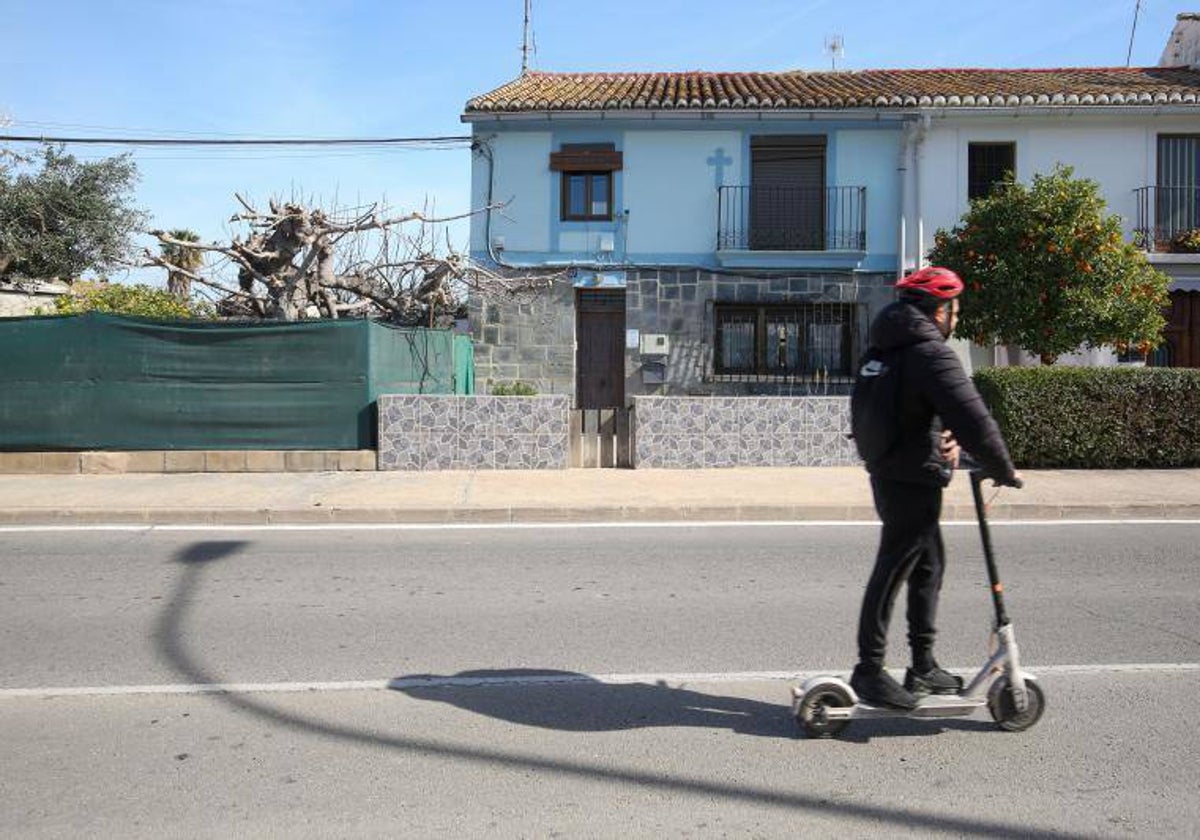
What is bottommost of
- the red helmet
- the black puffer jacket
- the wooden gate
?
the wooden gate

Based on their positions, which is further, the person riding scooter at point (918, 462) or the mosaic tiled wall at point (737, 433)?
the mosaic tiled wall at point (737, 433)

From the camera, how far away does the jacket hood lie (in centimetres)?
388

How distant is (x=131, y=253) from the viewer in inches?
927

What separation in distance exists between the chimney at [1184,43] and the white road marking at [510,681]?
19284 millimetres

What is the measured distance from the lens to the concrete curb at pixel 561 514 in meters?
9.62

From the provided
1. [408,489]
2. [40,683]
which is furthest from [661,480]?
[40,683]

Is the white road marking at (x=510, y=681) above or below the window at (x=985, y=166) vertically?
below

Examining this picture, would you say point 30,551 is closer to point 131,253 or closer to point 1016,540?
point 1016,540

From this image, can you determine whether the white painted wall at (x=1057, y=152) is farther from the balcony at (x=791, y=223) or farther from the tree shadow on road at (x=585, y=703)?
the tree shadow on road at (x=585, y=703)

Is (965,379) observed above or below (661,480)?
above

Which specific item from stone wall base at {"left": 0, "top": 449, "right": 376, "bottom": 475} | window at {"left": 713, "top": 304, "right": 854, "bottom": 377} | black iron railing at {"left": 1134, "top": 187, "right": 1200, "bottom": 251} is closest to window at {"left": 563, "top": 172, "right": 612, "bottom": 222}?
window at {"left": 713, "top": 304, "right": 854, "bottom": 377}

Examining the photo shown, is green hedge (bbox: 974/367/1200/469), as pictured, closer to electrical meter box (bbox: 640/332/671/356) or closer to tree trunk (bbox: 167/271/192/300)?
electrical meter box (bbox: 640/332/671/356)

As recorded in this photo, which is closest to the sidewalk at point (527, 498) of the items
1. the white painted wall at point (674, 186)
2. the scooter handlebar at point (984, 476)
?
the scooter handlebar at point (984, 476)

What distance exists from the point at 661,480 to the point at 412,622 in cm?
586
